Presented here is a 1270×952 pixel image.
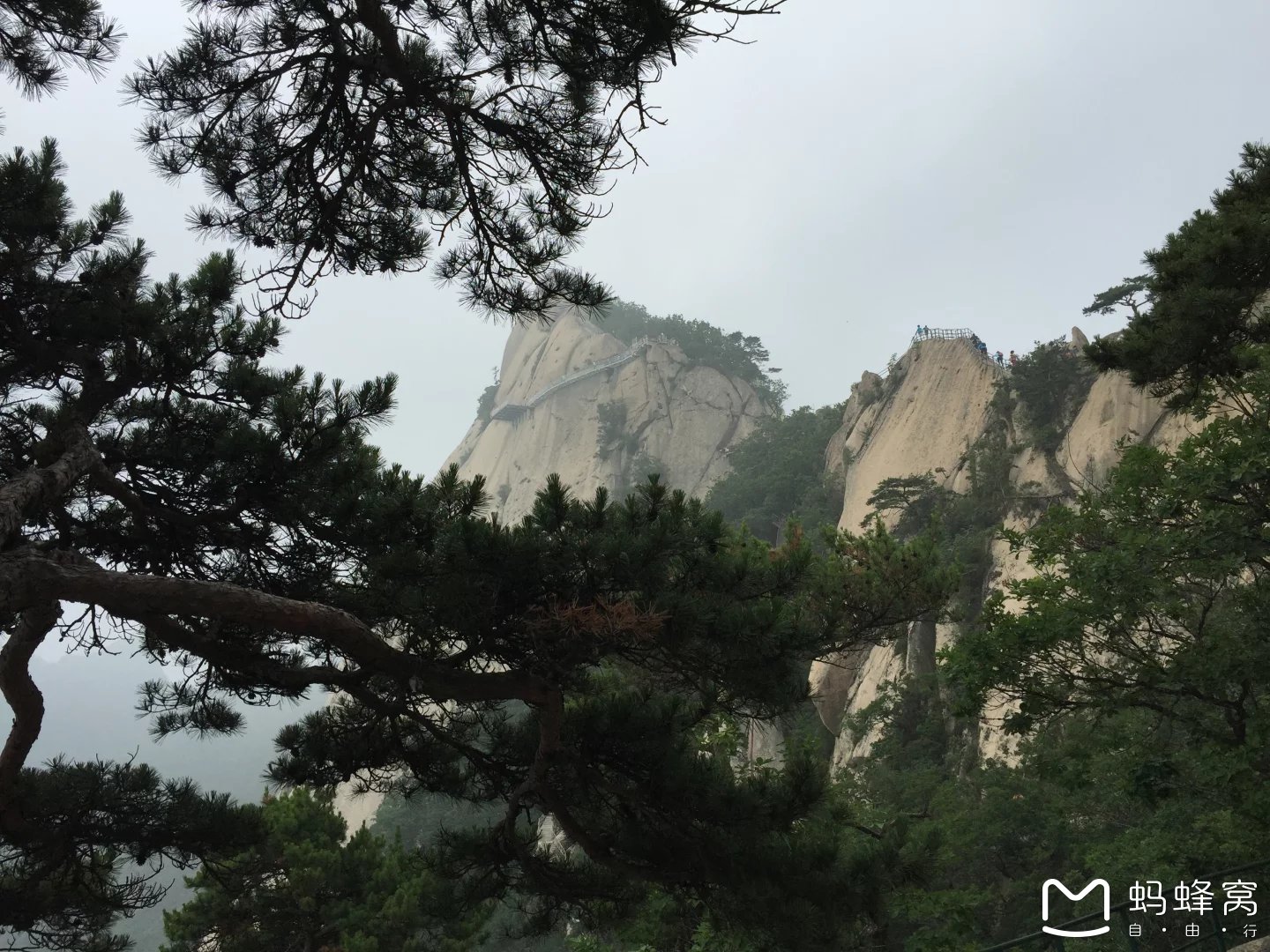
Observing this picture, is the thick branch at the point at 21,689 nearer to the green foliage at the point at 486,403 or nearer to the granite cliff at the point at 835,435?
the granite cliff at the point at 835,435

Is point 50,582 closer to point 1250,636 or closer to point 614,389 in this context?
point 1250,636

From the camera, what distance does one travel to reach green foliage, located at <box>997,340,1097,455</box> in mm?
20344

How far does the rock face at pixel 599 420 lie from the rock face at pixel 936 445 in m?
12.5

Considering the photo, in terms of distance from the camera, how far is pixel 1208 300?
5859 mm

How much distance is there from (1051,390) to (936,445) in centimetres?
383

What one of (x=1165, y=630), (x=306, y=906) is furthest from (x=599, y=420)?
(x=1165, y=630)

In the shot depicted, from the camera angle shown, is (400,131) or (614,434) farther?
(614,434)

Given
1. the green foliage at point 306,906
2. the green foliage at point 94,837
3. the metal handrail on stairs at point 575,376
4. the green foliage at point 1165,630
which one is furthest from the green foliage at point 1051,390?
the metal handrail on stairs at point 575,376

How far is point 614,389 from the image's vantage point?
4612cm

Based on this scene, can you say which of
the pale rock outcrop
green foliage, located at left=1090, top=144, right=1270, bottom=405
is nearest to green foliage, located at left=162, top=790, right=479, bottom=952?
green foliage, located at left=1090, top=144, right=1270, bottom=405

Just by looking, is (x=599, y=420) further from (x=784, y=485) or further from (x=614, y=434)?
(x=784, y=485)

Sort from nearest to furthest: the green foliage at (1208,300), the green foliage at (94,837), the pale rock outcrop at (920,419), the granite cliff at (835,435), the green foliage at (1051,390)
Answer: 1. the green foliage at (94,837)
2. the green foliage at (1208,300)
3. the granite cliff at (835,435)
4. the green foliage at (1051,390)
5. the pale rock outcrop at (920,419)

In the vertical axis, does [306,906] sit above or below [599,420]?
below

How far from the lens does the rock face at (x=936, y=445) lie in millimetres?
18359
